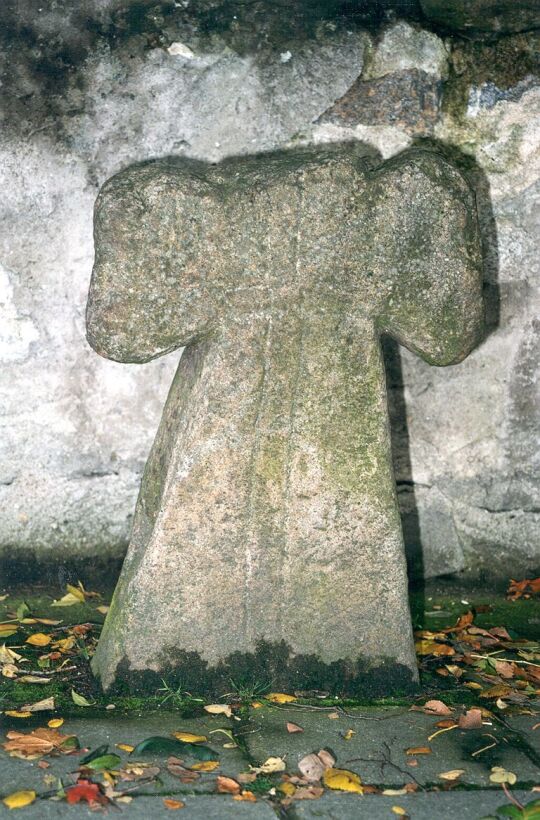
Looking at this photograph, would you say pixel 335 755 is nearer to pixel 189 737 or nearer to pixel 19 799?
pixel 189 737

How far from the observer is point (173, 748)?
2316 millimetres

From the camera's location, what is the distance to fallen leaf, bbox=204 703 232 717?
256 centimetres

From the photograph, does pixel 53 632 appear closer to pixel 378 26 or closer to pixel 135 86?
pixel 135 86

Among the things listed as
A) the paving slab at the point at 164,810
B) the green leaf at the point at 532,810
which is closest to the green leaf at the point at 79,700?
the paving slab at the point at 164,810

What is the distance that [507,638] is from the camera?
3.25 meters

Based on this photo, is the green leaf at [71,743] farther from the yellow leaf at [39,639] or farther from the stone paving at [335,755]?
the yellow leaf at [39,639]

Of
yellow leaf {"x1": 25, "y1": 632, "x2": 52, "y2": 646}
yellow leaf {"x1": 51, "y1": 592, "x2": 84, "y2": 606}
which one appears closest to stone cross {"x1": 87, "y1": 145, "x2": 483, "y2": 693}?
yellow leaf {"x1": 25, "y1": 632, "x2": 52, "y2": 646}

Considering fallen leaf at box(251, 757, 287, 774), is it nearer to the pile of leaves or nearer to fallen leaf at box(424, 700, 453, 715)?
fallen leaf at box(424, 700, 453, 715)

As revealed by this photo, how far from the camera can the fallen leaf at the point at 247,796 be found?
2113 mm

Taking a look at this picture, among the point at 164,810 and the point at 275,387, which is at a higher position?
the point at 275,387

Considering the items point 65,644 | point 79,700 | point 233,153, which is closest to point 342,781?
point 79,700

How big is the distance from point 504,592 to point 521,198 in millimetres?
1488

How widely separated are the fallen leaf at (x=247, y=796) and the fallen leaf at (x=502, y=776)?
564mm

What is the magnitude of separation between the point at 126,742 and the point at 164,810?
0.33 metres
